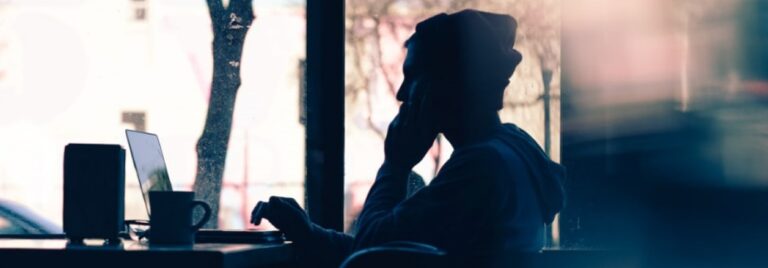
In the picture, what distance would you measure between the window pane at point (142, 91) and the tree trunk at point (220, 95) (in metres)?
0.02

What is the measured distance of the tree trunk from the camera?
266 cm

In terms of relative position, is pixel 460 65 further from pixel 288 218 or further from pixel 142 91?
pixel 142 91

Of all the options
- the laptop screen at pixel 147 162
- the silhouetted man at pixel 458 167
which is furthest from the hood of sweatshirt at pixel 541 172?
the laptop screen at pixel 147 162

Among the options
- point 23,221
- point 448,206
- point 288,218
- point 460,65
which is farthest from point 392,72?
point 23,221

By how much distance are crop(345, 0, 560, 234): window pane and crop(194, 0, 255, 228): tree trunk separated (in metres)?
0.31

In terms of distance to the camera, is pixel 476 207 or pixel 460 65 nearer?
pixel 476 207

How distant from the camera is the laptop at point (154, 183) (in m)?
2.04

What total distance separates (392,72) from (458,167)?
82 centimetres

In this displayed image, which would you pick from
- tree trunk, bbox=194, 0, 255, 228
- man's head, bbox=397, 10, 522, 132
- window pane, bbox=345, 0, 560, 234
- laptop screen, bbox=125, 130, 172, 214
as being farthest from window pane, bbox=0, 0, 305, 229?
man's head, bbox=397, 10, 522, 132

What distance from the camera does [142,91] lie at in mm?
2670

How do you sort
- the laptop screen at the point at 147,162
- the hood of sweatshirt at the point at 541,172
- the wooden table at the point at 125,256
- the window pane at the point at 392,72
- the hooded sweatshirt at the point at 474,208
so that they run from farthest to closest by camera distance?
the window pane at the point at 392,72
the laptop screen at the point at 147,162
the hood of sweatshirt at the point at 541,172
the hooded sweatshirt at the point at 474,208
the wooden table at the point at 125,256

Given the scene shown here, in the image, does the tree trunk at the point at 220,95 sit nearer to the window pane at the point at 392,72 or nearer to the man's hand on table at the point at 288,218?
the window pane at the point at 392,72

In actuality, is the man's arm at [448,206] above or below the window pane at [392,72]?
below

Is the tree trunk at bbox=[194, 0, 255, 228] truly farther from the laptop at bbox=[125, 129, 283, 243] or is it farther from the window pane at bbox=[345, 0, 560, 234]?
the laptop at bbox=[125, 129, 283, 243]
